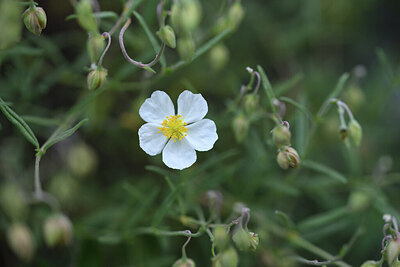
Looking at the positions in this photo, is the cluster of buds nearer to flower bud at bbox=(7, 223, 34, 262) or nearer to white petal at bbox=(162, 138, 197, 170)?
white petal at bbox=(162, 138, 197, 170)

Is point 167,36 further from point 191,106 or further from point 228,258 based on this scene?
point 228,258

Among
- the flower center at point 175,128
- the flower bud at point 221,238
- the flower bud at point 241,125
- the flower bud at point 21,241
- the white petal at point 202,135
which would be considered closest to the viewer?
the flower bud at point 221,238

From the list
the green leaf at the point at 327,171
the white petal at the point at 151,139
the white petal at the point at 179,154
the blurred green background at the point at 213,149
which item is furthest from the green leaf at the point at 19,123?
the green leaf at the point at 327,171

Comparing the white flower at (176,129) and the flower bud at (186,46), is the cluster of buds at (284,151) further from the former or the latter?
the flower bud at (186,46)

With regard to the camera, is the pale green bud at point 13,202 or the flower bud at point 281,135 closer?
the flower bud at point 281,135

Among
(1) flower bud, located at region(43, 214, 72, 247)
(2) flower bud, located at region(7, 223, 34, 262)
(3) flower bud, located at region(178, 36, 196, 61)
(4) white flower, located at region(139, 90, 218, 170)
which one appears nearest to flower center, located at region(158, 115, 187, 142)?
(4) white flower, located at region(139, 90, 218, 170)

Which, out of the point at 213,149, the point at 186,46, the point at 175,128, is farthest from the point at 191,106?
the point at 213,149
